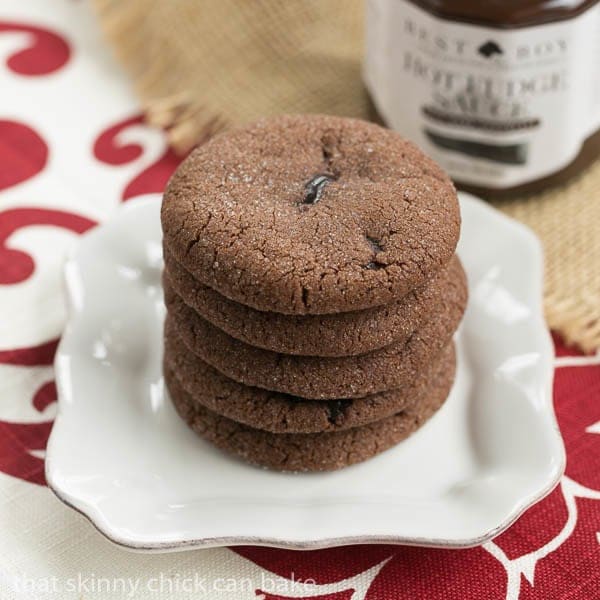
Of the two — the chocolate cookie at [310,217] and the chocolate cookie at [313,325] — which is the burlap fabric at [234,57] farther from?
the chocolate cookie at [313,325]

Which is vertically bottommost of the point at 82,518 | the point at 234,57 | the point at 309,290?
the point at 82,518

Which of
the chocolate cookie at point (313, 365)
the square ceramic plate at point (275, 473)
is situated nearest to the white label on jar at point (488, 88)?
the square ceramic plate at point (275, 473)

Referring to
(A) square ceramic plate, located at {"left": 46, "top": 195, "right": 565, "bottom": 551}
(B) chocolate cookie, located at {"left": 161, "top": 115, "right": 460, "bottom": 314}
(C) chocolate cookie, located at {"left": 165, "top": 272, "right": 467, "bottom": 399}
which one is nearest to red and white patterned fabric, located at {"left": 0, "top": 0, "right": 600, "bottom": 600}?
(A) square ceramic plate, located at {"left": 46, "top": 195, "right": 565, "bottom": 551}

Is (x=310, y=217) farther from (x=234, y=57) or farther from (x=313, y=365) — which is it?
(x=234, y=57)

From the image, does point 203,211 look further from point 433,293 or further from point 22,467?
point 22,467

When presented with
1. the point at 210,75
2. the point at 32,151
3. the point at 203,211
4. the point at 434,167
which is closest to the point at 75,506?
the point at 203,211

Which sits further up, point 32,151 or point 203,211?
point 203,211

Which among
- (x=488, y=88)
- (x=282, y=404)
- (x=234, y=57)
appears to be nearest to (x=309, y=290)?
(x=282, y=404)
